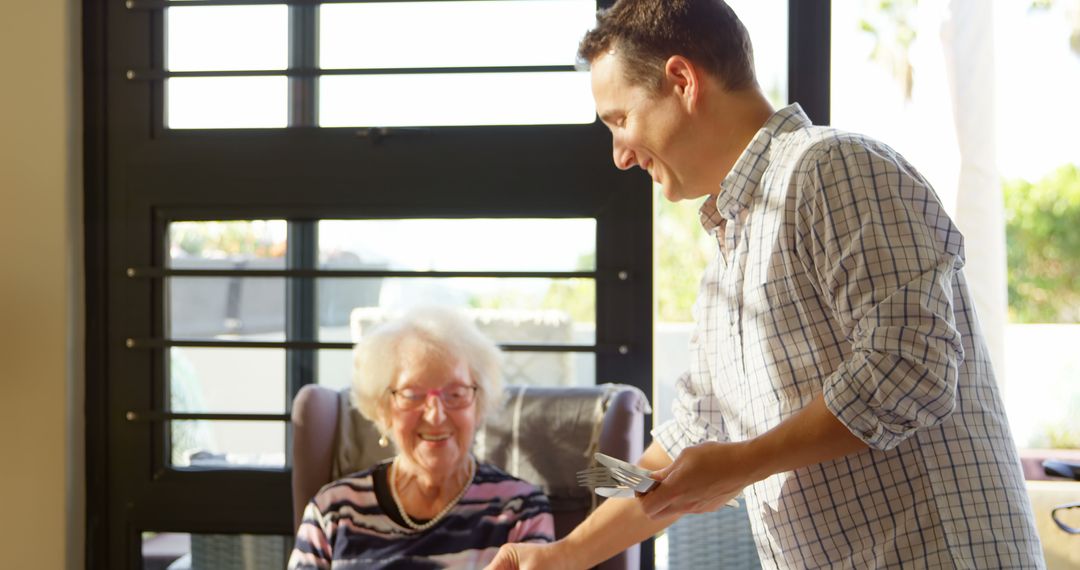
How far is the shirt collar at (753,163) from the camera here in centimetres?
132

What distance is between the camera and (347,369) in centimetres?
294

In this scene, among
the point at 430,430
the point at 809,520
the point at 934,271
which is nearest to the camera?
the point at 934,271

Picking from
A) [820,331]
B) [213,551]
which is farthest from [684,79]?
[213,551]

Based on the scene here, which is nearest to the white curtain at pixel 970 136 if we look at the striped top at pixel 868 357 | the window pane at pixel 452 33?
the window pane at pixel 452 33

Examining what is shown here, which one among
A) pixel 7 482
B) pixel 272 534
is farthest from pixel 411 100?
pixel 7 482

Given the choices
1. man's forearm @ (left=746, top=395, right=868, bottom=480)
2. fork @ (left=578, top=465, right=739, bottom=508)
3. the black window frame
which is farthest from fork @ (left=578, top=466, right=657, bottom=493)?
the black window frame

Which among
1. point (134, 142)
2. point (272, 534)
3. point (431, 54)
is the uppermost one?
point (431, 54)

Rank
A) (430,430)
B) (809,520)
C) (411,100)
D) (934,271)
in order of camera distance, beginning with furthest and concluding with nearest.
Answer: (411,100), (430,430), (809,520), (934,271)

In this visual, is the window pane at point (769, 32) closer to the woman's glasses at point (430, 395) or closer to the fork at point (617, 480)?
the woman's glasses at point (430, 395)

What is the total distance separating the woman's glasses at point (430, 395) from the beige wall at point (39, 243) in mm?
1140

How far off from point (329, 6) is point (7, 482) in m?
1.59

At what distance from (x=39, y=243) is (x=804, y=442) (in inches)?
96.2

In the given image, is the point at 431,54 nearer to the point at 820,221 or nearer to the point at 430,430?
the point at 430,430

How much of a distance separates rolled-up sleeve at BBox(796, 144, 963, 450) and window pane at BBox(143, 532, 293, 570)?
7.07 feet
